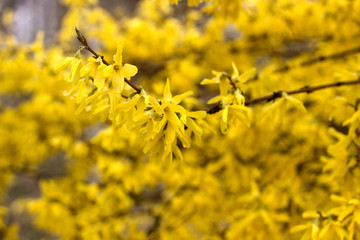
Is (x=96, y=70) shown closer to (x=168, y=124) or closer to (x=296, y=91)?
(x=168, y=124)

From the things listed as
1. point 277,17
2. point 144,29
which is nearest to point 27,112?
point 144,29

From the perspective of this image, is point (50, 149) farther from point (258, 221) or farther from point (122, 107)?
point (122, 107)

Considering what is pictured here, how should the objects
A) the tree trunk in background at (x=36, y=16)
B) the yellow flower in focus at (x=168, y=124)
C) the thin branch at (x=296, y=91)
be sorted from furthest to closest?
the tree trunk in background at (x=36, y=16), the thin branch at (x=296, y=91), the yellow flower in focus at (x=168, y=124)

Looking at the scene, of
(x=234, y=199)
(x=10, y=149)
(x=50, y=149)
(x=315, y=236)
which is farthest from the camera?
(x=10, y=149)

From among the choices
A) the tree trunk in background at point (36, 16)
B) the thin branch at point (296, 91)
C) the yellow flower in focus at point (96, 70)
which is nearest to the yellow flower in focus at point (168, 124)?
the yellow flower in focus at point (96, 70)

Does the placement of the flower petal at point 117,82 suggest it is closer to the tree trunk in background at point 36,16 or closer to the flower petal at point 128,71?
the flower petal at point 128,71

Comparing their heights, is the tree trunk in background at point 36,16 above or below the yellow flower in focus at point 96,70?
above

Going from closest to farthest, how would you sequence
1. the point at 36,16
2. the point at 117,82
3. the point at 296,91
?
1. the point at 117,82
2. the point at 296,91
3. the point at 36,16

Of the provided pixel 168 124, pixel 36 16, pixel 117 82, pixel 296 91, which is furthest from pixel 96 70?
pixel 36 16
